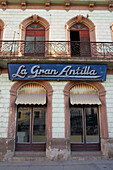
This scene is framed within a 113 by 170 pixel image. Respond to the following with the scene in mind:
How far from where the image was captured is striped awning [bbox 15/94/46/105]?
797 cm

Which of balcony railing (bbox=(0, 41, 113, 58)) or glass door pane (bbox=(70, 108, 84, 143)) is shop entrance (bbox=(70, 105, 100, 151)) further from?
balcony railing (bbox=(0, 41, 113, 58))

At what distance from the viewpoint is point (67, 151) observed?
770 cm

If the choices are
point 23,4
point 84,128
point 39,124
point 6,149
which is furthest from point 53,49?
point 6,149

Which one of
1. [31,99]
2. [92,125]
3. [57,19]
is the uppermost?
[57,19]

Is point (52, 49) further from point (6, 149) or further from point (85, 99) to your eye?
→ point (6, 149)

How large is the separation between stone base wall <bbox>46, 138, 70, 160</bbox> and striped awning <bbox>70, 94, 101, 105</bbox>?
7.59 feet

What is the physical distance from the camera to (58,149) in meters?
7.68

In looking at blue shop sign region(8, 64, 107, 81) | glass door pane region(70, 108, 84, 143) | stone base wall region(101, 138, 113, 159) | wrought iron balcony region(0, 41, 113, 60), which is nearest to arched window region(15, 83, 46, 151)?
blue shop sign region(8, 64, 107, 81)

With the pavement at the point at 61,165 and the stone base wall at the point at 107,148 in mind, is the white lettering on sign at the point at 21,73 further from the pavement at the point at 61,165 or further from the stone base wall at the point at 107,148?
the stone base wall at the point at 107,148

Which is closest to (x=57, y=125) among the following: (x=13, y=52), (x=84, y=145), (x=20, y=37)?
(x=84, y=145)

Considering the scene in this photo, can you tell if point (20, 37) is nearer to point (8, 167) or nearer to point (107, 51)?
point (107, 51)

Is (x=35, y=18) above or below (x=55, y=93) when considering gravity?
above

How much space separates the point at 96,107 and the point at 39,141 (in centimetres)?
415

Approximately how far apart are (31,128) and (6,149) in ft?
5.72
